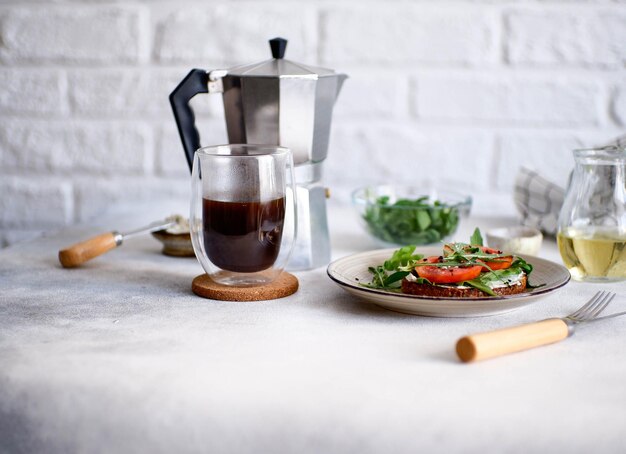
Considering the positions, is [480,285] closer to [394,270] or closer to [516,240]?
[394,270]

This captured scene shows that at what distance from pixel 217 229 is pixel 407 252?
0.20 m

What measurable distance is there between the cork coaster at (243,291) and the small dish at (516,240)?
0.95ft

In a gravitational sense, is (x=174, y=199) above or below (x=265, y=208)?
below

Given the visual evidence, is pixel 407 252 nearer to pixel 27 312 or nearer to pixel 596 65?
pixel 27 312

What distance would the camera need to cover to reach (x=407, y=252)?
83 cm

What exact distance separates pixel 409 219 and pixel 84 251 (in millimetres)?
412

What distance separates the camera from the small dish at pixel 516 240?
3.16 ft

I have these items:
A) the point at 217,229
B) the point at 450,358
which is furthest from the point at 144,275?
the point at 450,358

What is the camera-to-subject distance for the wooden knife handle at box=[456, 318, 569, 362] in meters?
0.59

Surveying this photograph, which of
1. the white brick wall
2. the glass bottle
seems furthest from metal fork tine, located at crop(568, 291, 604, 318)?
the white brick wall

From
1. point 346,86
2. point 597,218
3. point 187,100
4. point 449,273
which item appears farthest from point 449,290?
point 346,86

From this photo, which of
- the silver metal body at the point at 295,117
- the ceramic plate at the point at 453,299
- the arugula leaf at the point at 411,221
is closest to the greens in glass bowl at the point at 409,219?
the arugula leaf at the point at 411,221

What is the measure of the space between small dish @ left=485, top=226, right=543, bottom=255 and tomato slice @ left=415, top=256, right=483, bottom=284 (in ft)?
0.81

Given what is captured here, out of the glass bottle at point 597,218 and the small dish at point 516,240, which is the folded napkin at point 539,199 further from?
the glass bottle at point 597,218
